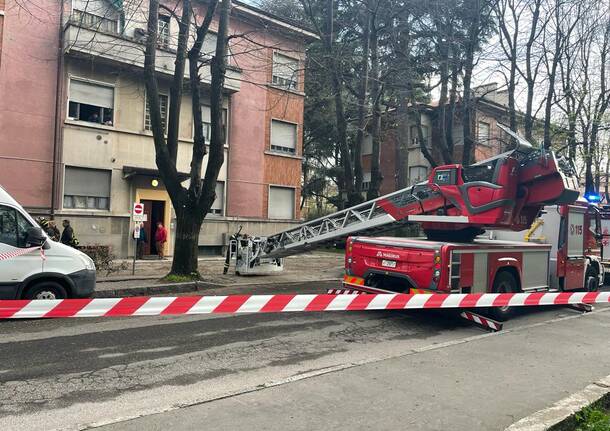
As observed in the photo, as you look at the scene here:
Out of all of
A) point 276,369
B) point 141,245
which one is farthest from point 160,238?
point 276,369

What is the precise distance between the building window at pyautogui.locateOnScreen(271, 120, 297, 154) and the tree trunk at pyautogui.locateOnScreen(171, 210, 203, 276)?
1118 cm

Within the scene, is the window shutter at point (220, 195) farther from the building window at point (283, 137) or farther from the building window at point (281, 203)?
the building window at point (283, 137)

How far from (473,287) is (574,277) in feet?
14.4

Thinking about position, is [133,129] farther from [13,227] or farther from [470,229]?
[470,229]

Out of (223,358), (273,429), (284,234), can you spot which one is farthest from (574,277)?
(273,429)

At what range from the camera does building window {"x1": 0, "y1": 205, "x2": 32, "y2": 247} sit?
763 centimetres

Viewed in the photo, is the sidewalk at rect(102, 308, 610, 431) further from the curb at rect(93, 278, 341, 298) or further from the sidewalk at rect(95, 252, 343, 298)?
the sidewalk at rect(95, 252, 343, 298)

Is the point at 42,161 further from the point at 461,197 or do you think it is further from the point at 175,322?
the point at 461,197

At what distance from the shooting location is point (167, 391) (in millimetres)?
4797

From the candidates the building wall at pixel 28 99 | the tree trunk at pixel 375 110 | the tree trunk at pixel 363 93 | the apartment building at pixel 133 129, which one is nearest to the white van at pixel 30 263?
the apartment building at pixel 133 129

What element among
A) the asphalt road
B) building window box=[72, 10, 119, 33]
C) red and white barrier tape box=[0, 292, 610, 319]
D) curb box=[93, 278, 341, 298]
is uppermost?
building window box=[72, 10, 119, 33]

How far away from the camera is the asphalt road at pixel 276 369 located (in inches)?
168

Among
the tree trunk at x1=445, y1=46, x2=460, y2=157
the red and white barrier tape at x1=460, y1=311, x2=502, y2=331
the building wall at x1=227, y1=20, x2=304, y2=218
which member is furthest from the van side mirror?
the tree trunk at x1=445, y1=46, x2=460, y2=157

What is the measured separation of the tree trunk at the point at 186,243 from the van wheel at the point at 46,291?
15.8 feet
